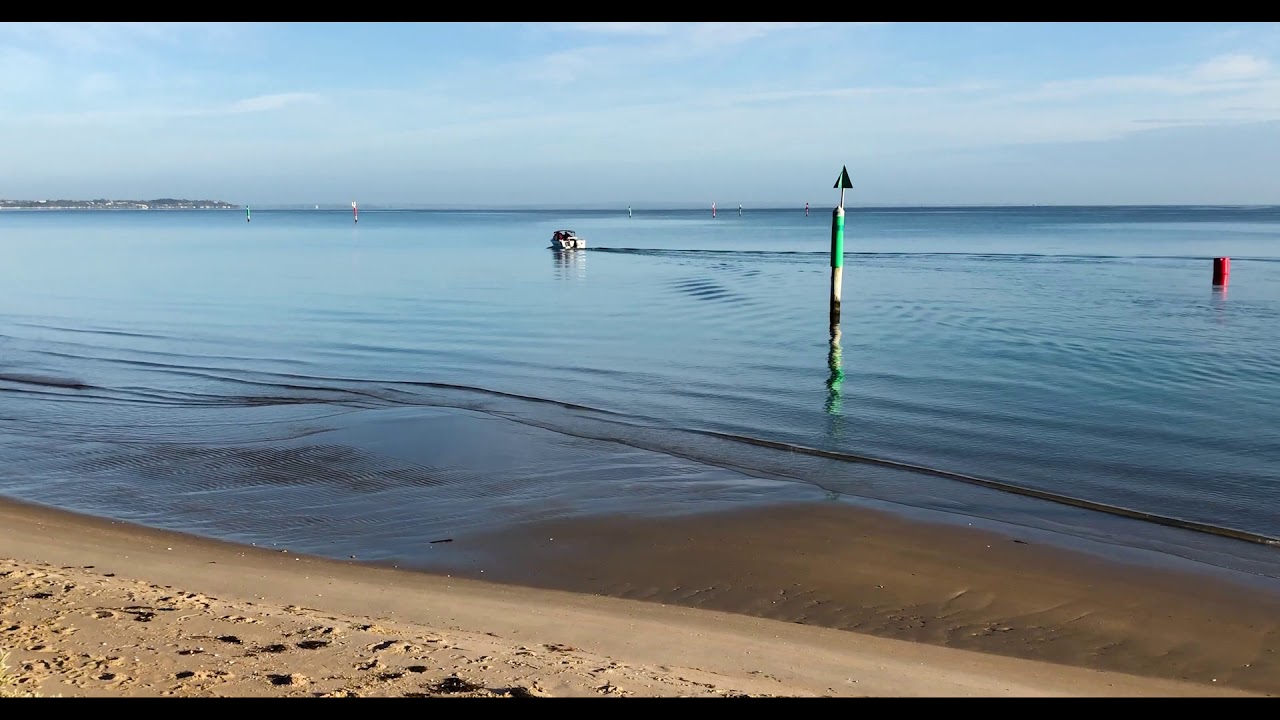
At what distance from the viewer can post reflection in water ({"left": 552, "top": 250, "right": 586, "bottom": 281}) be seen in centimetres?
4972

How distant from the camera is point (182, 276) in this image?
157 ft

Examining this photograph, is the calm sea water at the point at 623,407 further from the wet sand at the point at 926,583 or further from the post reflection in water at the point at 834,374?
the wet sand at the point at 926,583

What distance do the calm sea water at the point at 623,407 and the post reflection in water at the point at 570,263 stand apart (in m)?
10.8

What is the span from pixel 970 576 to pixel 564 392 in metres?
10.4

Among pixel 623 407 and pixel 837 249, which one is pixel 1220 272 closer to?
pixel 837 249

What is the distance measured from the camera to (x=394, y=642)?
20.7 feet

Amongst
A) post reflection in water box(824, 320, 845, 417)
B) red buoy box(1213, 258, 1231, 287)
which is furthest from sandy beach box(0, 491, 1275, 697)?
red buoy box(1213, 258, 1231, 287)

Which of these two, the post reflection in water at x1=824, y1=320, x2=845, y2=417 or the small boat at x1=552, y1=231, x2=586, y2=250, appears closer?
the post reflection in water at x1=824, y1=320, x2=845, y2=417

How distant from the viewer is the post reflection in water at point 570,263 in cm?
4972

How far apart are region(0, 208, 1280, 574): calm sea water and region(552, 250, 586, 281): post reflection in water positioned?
10.8 metres

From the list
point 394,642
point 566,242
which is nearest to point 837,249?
point 394,642

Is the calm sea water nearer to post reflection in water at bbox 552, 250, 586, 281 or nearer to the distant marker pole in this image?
the distant marker pole
